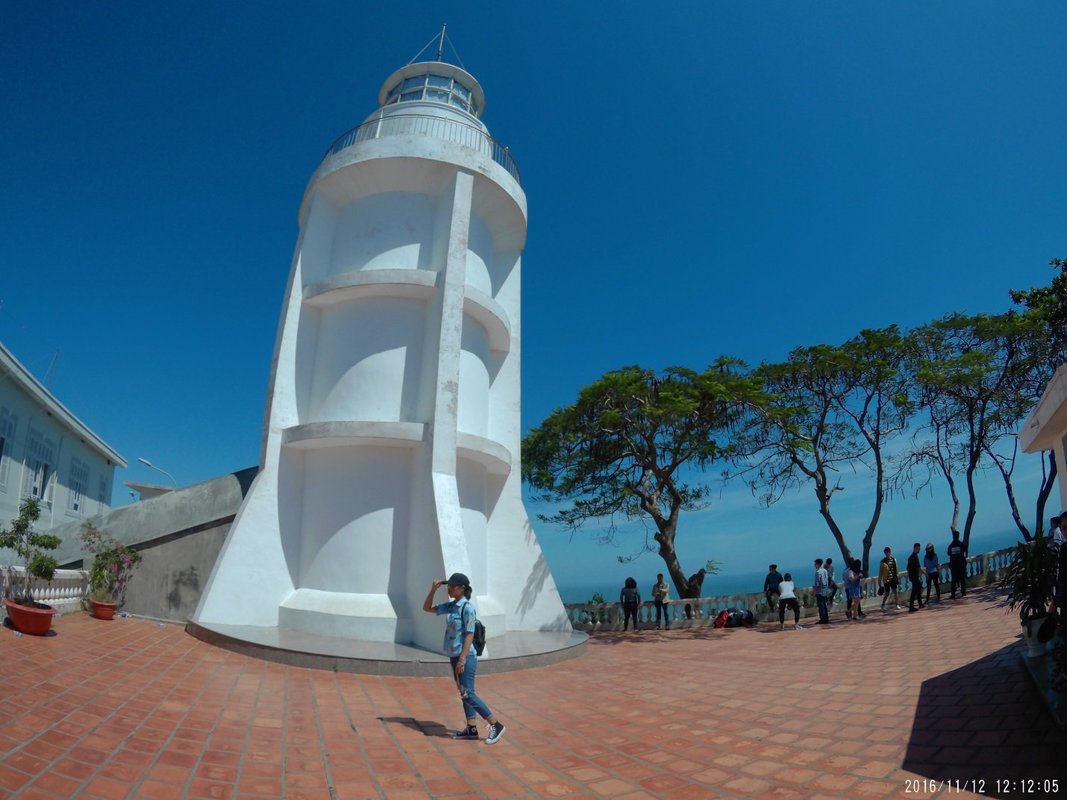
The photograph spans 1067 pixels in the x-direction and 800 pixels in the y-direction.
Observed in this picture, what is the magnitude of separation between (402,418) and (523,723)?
639 cm

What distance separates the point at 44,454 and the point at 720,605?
22669mm

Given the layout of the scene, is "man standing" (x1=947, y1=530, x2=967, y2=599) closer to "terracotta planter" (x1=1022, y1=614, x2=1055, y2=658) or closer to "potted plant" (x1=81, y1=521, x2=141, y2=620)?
"terracotta planter" (x1=1022, y1=614, x2=1055, y2=658)

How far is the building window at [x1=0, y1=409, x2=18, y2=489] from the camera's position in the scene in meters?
16.5

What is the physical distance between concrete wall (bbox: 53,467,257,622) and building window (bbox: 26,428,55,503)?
9.49 meters

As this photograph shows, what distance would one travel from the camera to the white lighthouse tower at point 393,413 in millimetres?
10109

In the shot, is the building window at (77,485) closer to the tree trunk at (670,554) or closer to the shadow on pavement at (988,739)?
the tree trunk at (670,554)

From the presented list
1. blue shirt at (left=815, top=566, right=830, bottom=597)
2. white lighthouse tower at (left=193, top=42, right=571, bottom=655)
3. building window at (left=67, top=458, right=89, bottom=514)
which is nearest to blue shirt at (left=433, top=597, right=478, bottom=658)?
white lighthouse tower at (left=193, top=42, right=571, bottom=655)

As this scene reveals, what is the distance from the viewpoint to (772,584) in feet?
48.2

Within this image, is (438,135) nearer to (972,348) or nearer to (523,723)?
(523,723)

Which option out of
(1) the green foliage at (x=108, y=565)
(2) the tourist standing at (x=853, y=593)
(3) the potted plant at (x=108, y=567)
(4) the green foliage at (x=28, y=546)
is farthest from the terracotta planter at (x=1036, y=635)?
(1) the green foliage at (x=108, y=565)
